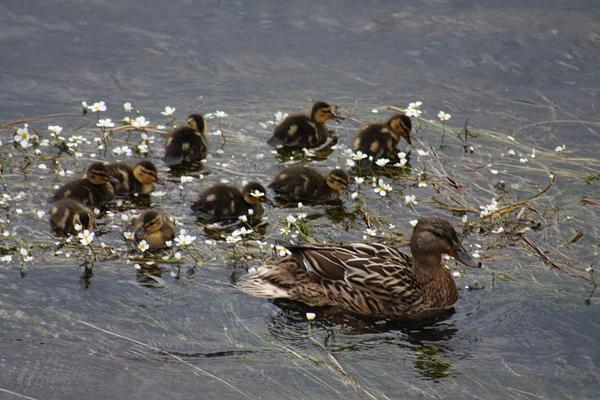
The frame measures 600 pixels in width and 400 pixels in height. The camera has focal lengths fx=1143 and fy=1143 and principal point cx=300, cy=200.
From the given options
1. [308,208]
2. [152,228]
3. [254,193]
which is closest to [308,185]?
[308,208]

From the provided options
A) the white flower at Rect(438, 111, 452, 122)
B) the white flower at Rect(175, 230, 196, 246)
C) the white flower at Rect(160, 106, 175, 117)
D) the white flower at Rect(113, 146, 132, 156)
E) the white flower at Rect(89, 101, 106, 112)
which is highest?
the white flower at Rect(438, 111, 452, 122)

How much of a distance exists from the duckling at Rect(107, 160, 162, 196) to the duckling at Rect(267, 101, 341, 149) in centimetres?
112

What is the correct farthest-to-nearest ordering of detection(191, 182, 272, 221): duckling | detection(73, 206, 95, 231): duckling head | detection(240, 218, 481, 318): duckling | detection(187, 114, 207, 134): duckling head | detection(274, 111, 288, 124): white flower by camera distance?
1. detection(274, 111, 288, 124): white flower
2. detection(187, 114, 207, 134): duckling head
3. detection(191, 182, 272, 221): duckling
4. detection(73, 206, 95, 231): duckling head
5. detection(240, 218, 481, 318): duckling

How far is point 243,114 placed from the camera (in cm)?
806

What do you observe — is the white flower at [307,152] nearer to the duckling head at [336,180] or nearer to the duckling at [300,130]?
the duckling at [300,130]

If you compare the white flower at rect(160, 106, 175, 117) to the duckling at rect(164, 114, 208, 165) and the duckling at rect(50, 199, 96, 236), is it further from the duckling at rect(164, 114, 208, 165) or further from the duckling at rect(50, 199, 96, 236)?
the duckling at rect(50, 199, 96, 236)

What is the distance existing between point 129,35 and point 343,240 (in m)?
3.71

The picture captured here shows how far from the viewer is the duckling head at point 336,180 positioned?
22.3ft

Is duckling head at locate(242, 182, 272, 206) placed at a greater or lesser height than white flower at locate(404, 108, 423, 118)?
lesser

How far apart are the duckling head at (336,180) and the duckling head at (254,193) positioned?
1.37 feet

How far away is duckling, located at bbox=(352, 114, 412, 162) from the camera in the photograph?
7438 millimetres

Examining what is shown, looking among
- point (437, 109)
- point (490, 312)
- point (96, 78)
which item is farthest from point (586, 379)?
point (96, 78)

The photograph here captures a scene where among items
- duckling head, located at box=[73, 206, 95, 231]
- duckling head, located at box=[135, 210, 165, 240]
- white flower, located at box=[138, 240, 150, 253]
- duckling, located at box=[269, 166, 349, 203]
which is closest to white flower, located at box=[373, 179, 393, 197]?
duckling, located at box=[269, 166, 349, 203]

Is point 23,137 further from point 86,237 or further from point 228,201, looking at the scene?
point 86,237
